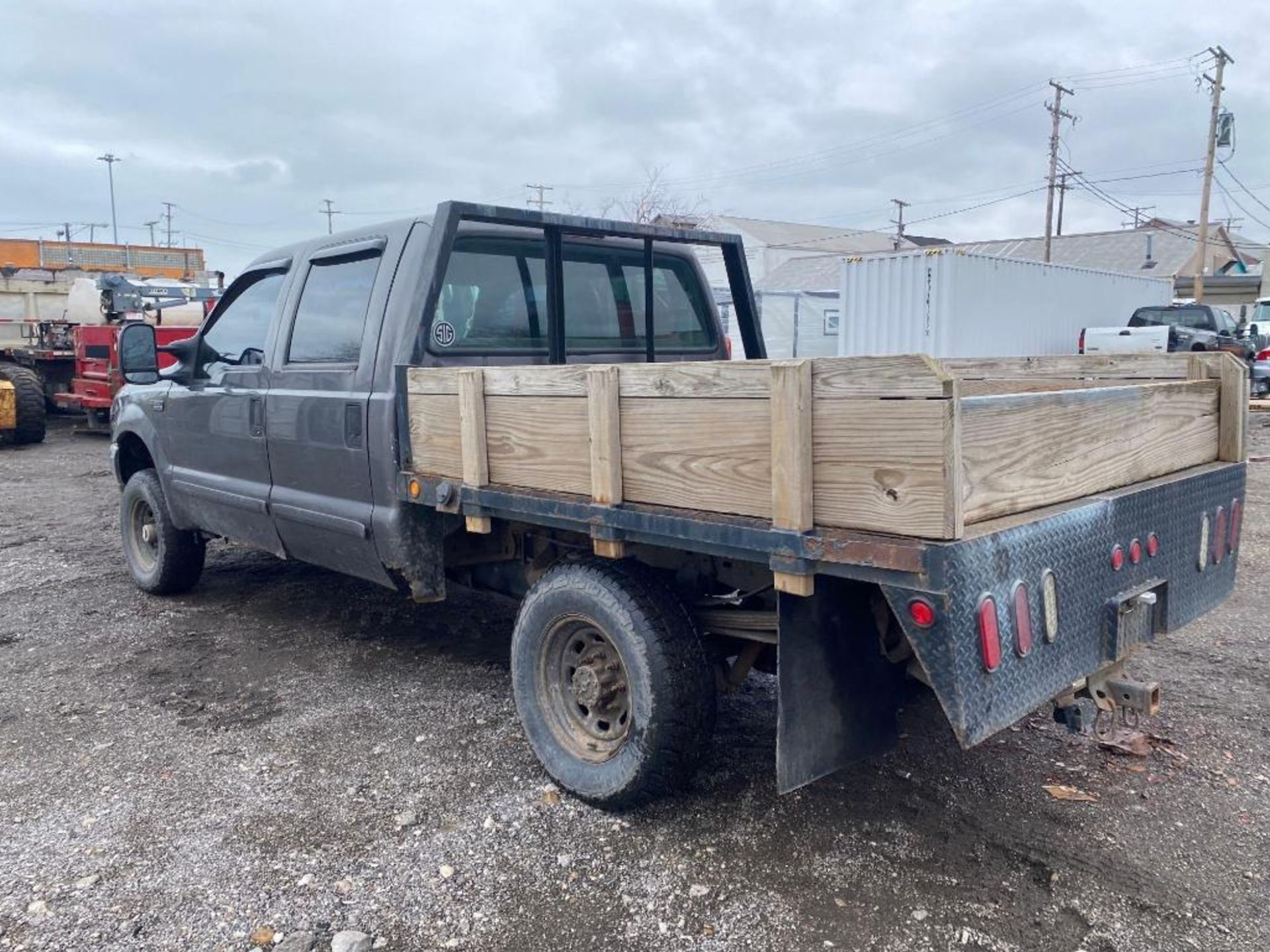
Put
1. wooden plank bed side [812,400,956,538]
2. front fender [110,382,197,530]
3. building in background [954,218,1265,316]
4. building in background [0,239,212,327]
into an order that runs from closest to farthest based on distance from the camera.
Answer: wooden plank bed side [812,400,956,538] → front fender [110,382,197,530] → building in background [0,239,212,327] → building in background [954,218,1265,316]

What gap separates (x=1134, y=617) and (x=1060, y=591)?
505 millimetres

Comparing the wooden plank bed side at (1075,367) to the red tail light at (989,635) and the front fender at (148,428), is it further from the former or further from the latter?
the front fender at (148,428)

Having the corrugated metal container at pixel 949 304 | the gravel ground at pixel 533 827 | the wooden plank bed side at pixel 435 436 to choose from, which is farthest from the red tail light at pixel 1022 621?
the corrugated metal container at pixel 949 304

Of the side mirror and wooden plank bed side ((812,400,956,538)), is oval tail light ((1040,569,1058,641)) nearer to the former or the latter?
wooden plank bed side ((812,400,956,538))

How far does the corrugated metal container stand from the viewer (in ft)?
60.5

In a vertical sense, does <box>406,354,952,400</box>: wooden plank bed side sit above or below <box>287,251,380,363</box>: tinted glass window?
below

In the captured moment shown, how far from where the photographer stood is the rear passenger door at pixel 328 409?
13.6ft

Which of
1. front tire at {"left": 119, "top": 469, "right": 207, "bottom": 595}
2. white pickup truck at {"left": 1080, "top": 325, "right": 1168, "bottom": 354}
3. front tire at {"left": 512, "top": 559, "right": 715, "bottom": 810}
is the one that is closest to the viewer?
front tire at {"left": 512, "top": 559, "right": 715, "bottom": 810}

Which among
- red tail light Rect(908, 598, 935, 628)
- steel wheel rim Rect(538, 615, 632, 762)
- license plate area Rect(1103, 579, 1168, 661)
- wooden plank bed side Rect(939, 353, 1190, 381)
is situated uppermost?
wooden plank bed side Rect(939, 353, 1190, 381)

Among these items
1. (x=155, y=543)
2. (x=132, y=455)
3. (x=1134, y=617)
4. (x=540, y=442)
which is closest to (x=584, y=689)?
(x=540, y=442)

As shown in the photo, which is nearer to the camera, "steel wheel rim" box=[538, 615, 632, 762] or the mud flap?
the mud flap

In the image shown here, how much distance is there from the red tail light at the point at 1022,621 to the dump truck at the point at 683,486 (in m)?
0.01

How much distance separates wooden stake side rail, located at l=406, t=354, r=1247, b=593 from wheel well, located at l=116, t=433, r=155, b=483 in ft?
10.4

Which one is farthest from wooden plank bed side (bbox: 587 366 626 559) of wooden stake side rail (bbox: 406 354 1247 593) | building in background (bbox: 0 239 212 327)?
building in background (bbox: 0 239 212 327)
